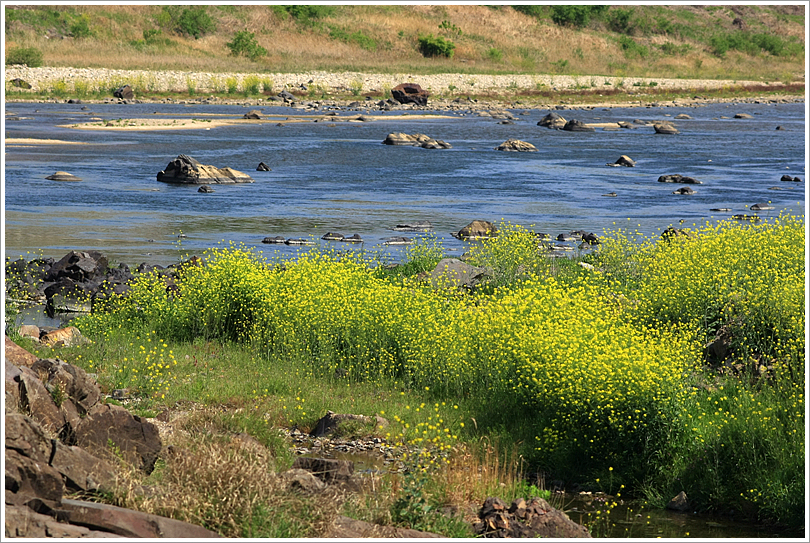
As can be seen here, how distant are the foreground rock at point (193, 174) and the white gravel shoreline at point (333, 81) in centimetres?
4387

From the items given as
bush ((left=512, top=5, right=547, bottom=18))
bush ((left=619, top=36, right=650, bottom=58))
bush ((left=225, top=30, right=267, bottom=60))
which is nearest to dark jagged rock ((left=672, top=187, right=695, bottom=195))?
bush ((left=225, top=30, right=267, bottom=60))

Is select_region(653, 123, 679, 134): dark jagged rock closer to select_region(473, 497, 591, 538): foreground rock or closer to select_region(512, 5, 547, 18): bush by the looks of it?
select_region(473, 497, 591, 538): foreground rock

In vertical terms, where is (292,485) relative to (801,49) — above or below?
below

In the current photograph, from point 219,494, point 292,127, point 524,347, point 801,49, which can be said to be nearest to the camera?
point 219,494

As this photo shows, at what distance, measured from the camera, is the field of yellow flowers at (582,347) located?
9500 millimetres

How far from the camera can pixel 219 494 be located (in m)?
7.05

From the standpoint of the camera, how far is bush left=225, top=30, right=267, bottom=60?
9188cm

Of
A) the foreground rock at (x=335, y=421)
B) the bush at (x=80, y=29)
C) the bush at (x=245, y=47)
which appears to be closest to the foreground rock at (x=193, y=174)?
the foreground rock at (x=335, y=421)

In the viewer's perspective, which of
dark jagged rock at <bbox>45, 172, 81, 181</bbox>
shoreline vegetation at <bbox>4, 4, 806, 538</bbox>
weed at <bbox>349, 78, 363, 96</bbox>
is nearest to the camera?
shoreline vegetation at <bbox>4, 4, 806, 538</bbox>

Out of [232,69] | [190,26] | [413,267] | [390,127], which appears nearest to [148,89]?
[232,69]

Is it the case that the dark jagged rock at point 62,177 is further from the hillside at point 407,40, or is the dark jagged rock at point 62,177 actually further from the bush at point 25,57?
the hillside at point 407,40

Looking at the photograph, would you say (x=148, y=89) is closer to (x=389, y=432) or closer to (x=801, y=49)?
(x=389, y=432)

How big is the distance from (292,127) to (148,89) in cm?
2451

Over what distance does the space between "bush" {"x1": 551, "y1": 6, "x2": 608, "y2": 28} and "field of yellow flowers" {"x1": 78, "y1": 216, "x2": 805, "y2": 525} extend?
10395 centimetres
